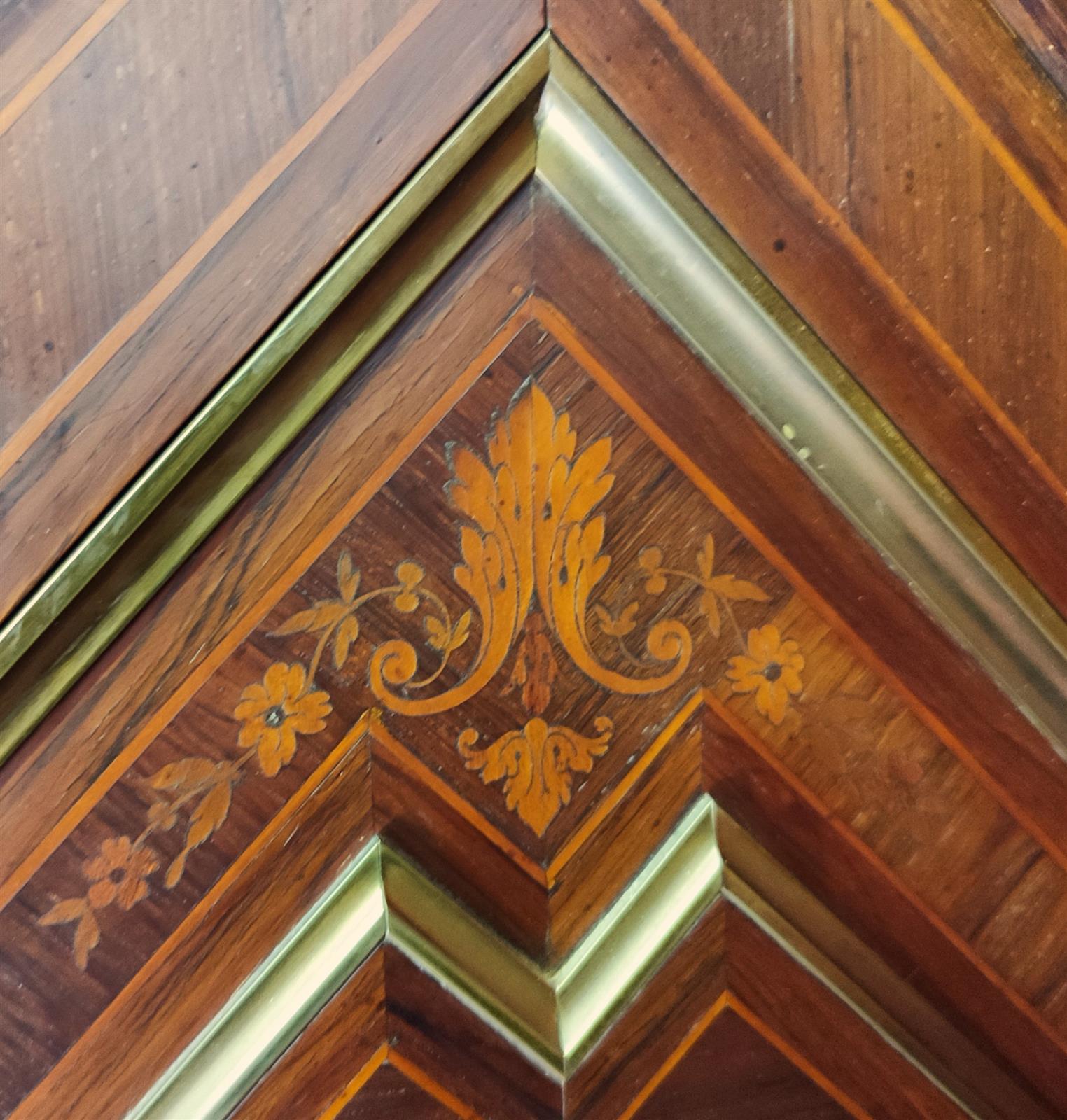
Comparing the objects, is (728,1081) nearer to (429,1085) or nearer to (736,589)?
(429,1085)

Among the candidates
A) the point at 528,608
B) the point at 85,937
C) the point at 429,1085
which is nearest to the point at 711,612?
the point at 528,608

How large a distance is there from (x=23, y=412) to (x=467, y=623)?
1.01ft

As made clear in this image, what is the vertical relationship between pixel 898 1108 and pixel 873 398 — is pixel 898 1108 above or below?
below

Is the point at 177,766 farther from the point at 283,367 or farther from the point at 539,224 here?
the point at 539,224

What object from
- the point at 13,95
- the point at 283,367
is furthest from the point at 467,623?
the point at 13,95

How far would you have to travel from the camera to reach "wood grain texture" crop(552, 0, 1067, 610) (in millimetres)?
623

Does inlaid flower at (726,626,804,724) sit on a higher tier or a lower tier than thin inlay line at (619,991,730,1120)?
higher

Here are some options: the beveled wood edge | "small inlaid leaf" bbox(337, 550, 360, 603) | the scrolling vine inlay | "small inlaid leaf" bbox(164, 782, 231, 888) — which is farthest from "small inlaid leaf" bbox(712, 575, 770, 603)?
"small inlaid leaf" bbox(164, 782, 231, 888)

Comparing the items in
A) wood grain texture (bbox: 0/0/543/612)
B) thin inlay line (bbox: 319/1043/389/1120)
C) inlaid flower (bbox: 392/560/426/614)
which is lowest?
thin inlay line (bbox: 319/1043/389/1120)

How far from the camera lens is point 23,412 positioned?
1.97ft

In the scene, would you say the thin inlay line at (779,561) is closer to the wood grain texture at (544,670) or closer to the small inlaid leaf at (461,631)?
the wood grain texture at (544,670)

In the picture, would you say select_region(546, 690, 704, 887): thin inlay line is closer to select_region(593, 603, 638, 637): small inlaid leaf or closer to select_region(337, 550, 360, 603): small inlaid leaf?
select_region(593, 603, 638, 637): small inlaid leaf

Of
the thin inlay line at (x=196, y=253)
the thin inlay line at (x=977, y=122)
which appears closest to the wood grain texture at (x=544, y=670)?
the thin inlay line at (x=196, y=253)

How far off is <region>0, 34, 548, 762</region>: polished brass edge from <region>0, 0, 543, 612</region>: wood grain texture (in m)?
0.01
